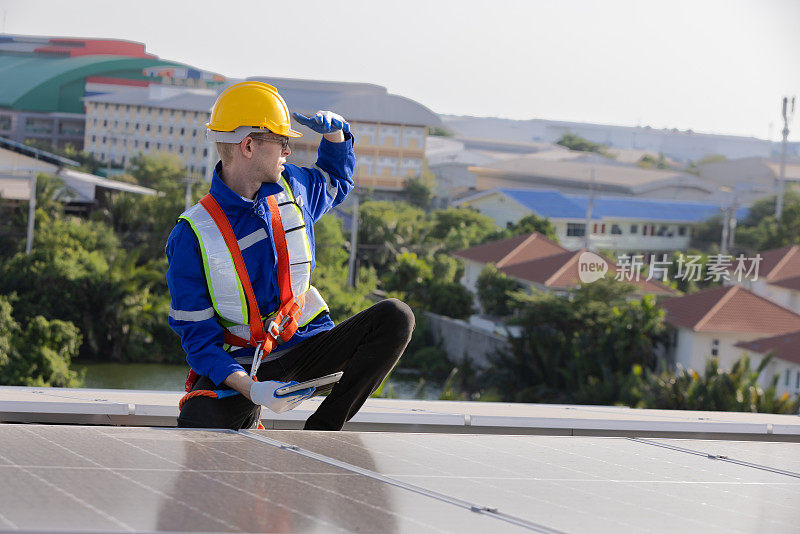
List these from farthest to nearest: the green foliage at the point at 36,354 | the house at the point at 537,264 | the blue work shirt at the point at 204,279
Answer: the house at the point at 537,264 < the green foliage at the point at 36,354 < the blue work shirt at the point at 204,279

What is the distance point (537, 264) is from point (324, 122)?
962 inches

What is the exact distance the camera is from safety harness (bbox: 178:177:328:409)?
234cm

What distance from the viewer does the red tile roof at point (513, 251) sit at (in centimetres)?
2766

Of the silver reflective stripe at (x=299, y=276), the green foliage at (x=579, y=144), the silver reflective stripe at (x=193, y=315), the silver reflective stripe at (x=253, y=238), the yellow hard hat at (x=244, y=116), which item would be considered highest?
the green foliage at (x=579, y=144)

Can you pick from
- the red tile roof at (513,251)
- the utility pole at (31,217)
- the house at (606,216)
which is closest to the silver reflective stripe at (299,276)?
the utility pole at (31,217)

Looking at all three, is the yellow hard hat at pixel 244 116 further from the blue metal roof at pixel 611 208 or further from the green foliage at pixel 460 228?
the blue metal roof at pixel 611 208

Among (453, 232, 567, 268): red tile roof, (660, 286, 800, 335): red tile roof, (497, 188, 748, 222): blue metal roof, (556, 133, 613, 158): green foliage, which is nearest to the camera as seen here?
(660, 286, 800, 335): red tile roof

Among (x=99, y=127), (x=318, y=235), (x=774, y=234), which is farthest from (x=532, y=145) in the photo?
(x=318, y=235)

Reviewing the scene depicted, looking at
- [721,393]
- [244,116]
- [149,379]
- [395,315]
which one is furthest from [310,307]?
[149,379]

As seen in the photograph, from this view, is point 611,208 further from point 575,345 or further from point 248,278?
point 248,278

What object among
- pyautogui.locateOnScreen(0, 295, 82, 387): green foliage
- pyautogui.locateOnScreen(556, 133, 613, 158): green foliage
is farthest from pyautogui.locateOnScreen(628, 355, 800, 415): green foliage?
pyautogui.locateOnScreen(556, 133, 613, 158): green foliage

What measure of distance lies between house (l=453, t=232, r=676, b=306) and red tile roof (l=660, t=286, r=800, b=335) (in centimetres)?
194

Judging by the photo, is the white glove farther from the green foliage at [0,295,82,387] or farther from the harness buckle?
the green foliage at [0,295,82,387]

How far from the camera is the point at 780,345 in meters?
19.9
